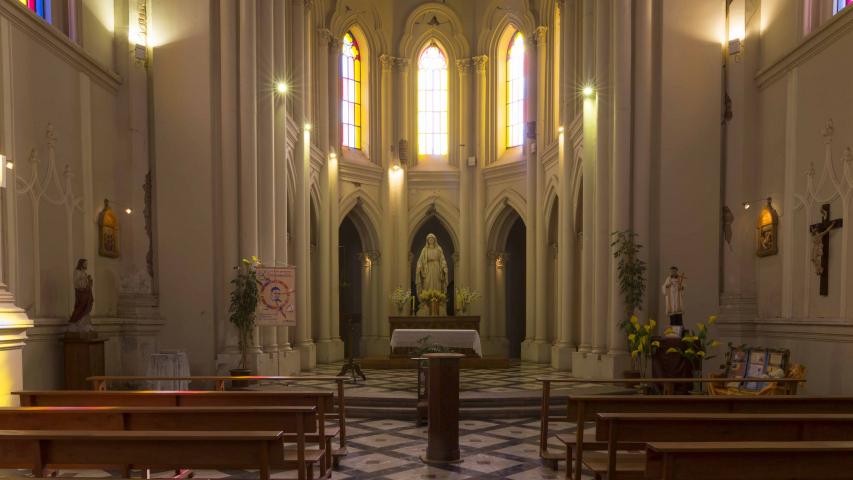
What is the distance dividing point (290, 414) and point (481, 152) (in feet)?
58.5

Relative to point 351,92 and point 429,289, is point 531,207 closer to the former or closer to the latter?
point 429,289

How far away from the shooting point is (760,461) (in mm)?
3705

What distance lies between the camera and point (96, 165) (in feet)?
38.8

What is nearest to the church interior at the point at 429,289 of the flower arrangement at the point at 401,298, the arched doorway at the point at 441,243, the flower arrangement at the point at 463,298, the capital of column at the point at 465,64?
the flower arrangement at the point at 401,298

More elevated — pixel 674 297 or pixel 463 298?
pixel 674 297

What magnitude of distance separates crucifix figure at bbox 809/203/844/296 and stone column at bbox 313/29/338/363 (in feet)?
41.9

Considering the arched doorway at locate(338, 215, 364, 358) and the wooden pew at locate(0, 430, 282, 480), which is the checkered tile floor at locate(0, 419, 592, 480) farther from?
the arched doorway at locate(338, 215, 364, 358)

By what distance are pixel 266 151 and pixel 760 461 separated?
11.8m

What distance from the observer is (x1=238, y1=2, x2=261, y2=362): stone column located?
12984 mm

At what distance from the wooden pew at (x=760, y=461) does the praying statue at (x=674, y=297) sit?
7.99 meters

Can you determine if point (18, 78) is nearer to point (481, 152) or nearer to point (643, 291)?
point (643, 291)

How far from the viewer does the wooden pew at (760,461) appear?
3627mm

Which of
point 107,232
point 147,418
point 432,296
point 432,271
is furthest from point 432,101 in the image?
point 147,418

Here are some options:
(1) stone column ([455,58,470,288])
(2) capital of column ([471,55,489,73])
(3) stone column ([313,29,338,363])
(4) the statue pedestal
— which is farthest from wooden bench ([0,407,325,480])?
(2) capital of column ([471,55,489,73])
